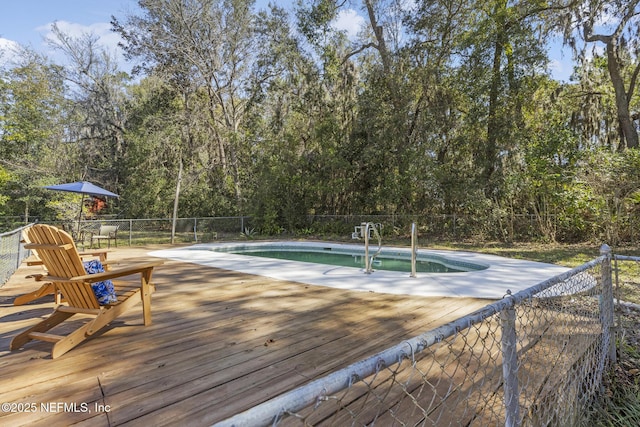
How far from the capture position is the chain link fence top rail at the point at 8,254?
483 cm

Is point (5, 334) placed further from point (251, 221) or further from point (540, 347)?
point (251, 221)

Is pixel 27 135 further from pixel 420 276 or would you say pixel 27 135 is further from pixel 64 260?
pixel 420 276

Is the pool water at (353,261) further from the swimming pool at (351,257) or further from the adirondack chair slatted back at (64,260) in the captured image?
the adirondack chair slatted back at (64,260)

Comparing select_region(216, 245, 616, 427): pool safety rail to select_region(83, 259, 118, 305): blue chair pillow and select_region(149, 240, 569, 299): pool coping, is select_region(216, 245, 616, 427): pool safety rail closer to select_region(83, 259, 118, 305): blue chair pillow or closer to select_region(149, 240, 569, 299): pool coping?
select_region(149, 240, 569, 299): pool coping

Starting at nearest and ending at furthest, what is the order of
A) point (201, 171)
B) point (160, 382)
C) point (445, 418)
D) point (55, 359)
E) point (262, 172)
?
A: 1. point (445, 418)
2. point (160, 382)
3. point (55, 359)
4. point (262, 172)
5. point (201, 171)

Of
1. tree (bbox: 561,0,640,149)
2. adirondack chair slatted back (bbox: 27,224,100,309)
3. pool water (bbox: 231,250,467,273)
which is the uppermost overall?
tree (bbox: 561,0,640,149)

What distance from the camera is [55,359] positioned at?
2346 millimetres

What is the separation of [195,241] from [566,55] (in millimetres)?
13162

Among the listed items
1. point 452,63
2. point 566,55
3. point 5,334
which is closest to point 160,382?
point 5,334

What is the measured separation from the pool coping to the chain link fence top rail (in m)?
A: 2.59

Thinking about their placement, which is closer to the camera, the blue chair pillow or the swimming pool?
the blue chair pillow

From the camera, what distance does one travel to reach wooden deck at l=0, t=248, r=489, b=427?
1768 millimetres

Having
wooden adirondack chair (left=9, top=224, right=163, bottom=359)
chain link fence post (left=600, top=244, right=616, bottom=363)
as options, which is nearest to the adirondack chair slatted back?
wooden adirondack chair (left=9, top=224, right=163, bottom=359)

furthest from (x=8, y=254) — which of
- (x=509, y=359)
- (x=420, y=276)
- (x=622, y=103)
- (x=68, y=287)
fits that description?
(x=622, y=103)
